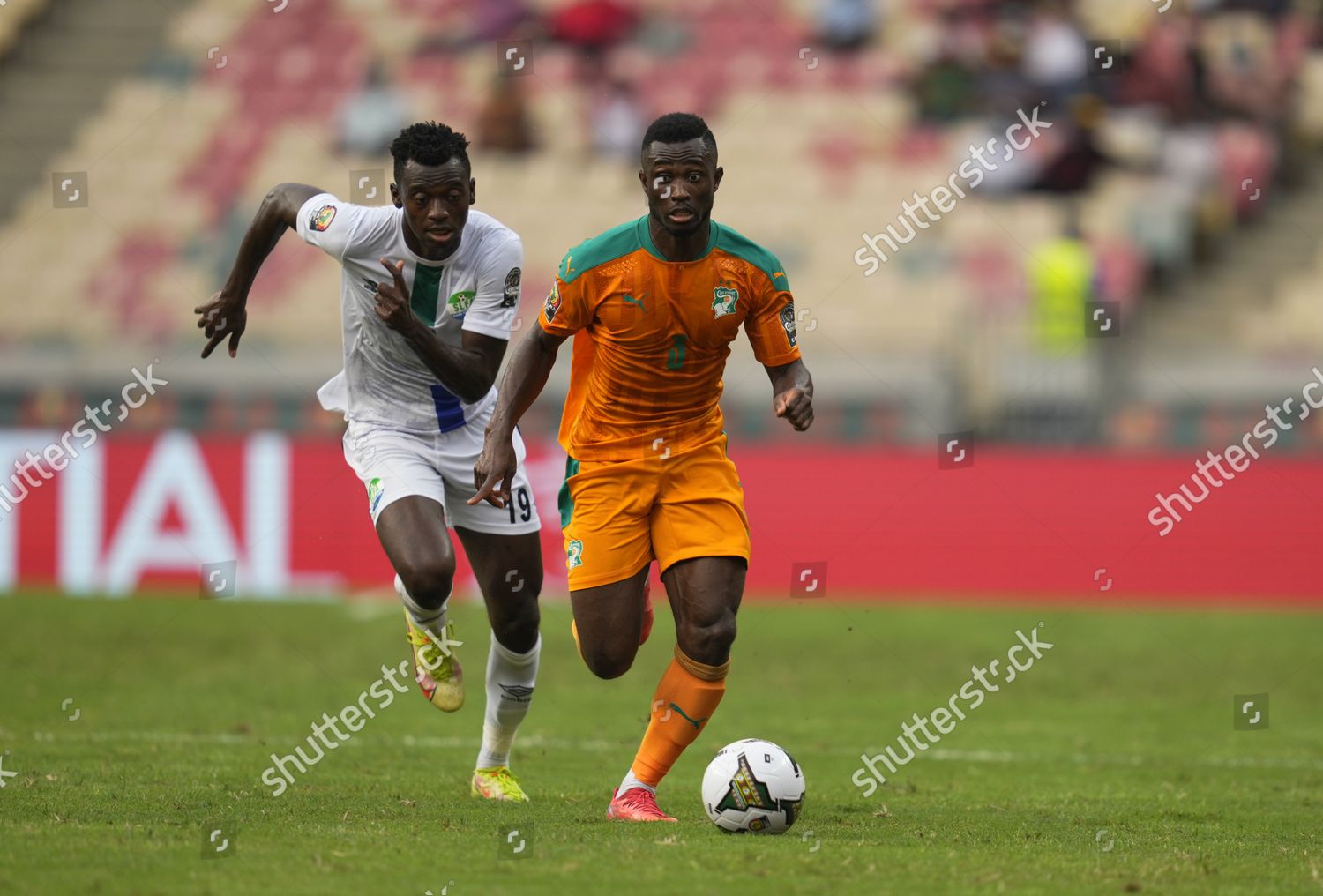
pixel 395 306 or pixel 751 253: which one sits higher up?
pixel 751 253

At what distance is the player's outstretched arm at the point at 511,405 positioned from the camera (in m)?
7.25

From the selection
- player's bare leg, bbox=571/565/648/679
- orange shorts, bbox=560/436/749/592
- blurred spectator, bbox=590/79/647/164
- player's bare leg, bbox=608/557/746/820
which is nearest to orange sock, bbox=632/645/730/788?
player's bare leg, bbox=608/557/746/820

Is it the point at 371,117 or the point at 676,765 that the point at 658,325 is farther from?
the point at 371,117

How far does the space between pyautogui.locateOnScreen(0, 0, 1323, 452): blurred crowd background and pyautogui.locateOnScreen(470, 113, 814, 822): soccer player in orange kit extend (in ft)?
45.3

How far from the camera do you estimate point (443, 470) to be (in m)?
8.14

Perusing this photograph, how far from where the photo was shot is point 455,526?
8.28 m

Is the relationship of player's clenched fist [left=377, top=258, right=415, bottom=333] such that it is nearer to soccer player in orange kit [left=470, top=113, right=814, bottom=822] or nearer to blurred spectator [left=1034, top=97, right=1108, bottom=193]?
soccer player in orange kit [left=470, top=113, right=814, bottom=822]

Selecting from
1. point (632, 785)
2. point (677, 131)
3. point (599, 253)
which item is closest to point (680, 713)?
point (632, 785)

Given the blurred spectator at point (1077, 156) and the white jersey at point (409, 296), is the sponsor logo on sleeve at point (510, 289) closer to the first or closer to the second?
the white jersey at point (409, 296)

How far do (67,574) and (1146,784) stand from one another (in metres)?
12.7

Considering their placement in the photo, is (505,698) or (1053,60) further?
(1053,60)

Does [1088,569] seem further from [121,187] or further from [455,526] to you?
[121,187]

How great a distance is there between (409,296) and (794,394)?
1.98 m

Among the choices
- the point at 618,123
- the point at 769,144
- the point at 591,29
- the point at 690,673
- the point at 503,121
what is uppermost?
the point at 591,29
